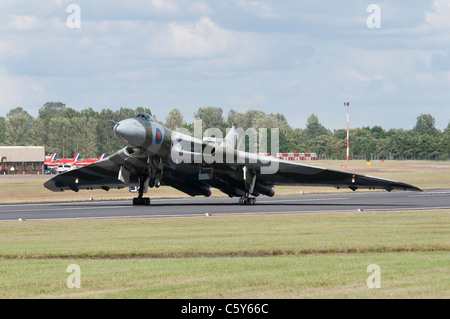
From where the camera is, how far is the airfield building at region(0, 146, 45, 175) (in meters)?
113

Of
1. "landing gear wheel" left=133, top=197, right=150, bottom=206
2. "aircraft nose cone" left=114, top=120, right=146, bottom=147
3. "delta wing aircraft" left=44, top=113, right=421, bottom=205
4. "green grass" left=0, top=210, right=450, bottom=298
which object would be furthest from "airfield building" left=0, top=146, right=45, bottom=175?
"green grass" left=0, top=210, right=450, bottom=298

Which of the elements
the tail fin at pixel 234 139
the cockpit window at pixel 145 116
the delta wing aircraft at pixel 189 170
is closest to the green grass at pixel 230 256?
the delta wing aircraft at pixel 189 170

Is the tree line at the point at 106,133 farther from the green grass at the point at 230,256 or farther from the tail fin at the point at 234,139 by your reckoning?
the green grass at the point at 230,256

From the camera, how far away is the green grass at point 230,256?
38.3 feet

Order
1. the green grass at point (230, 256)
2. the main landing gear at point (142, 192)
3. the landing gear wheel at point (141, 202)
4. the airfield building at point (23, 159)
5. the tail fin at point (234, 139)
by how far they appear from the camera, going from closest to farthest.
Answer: the green grass at point (230, 256) → the main landing gear at point (142, 192) → the landing gear wheel at point (141, 202) → the tail fin at point (234, 139) → the airfield building at point (23, 159)

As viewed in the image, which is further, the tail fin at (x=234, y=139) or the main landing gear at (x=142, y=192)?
the tail fin at (x=234, y=139)

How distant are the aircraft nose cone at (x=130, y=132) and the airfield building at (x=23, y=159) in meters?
84.1

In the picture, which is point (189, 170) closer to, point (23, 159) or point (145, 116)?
point (145, 116)

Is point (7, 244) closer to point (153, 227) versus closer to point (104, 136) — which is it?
point (153, 227)

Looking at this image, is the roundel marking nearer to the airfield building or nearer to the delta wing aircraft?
the delta wing aircraft

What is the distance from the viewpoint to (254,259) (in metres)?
15.5

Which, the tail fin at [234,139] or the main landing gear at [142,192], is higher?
the tail fin at [234,139]

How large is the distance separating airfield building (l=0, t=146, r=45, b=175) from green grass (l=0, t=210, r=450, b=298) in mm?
89873

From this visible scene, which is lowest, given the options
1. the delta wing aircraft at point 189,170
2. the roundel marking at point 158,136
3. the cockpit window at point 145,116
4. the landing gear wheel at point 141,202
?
the landing gear wheel at point 141,202
